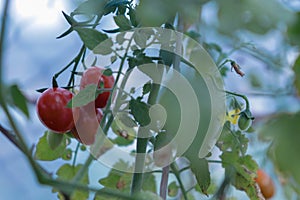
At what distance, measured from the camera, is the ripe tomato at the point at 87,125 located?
0.54 meters

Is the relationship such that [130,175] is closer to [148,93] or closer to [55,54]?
[148,93]

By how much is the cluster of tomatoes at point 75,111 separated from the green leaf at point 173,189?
22 cm

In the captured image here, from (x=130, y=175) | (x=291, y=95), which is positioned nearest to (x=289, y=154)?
(x=130, y=175)

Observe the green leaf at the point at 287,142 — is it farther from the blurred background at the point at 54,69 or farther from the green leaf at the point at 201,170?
the blurred background at the point at 54,69

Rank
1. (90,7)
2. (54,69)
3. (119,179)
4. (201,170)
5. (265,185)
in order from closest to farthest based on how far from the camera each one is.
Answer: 1. (90,7)
2. (201,170)
3. (119,179)
4. (265,185)
5. (54,69)

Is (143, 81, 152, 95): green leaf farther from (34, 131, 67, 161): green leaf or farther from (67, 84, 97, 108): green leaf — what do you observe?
(34, 131, 67, 161): green leaf

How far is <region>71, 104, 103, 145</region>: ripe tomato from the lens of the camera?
542 millimetres

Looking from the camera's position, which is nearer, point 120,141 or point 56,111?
point 56,111

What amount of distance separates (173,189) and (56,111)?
0.26 m

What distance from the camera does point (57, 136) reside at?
22.4 inches

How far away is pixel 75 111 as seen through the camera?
0.54 metres

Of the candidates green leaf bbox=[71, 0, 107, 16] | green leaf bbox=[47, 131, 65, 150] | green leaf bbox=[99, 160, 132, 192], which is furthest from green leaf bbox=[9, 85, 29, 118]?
green leaf bbox=[99, 160, 132, 192]

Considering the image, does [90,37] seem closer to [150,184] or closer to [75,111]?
[75,111]

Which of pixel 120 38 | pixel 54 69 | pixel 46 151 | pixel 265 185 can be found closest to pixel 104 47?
pixel 120 38
